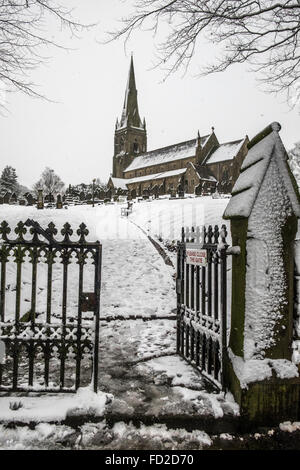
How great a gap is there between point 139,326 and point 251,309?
11.3ft

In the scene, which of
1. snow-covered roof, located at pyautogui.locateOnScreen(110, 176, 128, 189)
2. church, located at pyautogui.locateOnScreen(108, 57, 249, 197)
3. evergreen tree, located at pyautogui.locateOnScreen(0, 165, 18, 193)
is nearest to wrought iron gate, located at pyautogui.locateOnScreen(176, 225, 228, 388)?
church, located at pyautogui.locateOnScreen(108, 57, 249, 197)

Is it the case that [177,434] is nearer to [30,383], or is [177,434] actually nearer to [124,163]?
[30,383]

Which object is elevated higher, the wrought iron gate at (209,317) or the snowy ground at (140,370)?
the wrought iron gate at (209,317)

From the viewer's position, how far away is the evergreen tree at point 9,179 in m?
71.9

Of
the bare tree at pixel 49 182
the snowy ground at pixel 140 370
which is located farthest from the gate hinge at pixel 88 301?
the bare tree at pixel 49 182

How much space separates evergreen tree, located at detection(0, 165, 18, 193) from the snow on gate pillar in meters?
77.2

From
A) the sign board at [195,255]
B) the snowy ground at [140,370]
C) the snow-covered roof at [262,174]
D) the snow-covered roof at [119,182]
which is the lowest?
the snowy ground at [140,370]

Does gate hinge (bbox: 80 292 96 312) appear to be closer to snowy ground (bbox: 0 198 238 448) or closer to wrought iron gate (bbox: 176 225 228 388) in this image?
snowy ground (bbox: 0 198 238 448)

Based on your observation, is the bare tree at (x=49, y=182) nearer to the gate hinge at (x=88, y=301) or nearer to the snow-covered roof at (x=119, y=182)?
the snow-covered roof at (x=119, y=182)

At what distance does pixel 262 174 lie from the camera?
3.29m

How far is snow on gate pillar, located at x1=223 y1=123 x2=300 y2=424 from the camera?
122 inches

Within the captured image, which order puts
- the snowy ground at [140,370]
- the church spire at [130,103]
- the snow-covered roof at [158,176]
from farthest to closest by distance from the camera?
1. the church spire at [130,103]
2. the snow-covered roof at [158,176]
3. the snowy ground at [140,370]

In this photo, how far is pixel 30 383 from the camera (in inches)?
134
